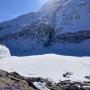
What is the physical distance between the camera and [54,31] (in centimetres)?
10856

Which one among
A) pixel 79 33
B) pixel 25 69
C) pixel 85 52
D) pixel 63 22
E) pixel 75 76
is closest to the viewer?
pixel 75 76

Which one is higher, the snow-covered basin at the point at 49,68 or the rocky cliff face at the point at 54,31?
the rocky cliff face at the point at 54,31

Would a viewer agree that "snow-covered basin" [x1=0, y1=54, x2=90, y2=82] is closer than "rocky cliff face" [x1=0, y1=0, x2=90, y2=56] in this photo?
Yes

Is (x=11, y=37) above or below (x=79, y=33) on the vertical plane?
above

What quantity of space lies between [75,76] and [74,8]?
66.2m

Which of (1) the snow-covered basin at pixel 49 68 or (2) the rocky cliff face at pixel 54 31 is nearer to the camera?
(1) the snow-covered basin at pixel 49 68

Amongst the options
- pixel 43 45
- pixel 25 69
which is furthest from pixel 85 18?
pixel 25 69

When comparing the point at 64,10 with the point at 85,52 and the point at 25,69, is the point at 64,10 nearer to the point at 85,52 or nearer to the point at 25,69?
the point at 85,52

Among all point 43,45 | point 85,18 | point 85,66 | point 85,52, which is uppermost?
point 85,18

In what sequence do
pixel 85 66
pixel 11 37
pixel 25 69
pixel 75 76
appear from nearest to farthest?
1. pixel 75 76
2. pixel 25 69
3. pixel 85 66
4. pixel 11 37

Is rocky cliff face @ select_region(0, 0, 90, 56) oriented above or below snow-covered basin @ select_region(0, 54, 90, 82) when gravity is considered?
above

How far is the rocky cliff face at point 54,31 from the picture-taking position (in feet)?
315

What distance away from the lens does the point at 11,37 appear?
11412 centimetres

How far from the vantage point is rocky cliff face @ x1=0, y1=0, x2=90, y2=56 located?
9594 cm
